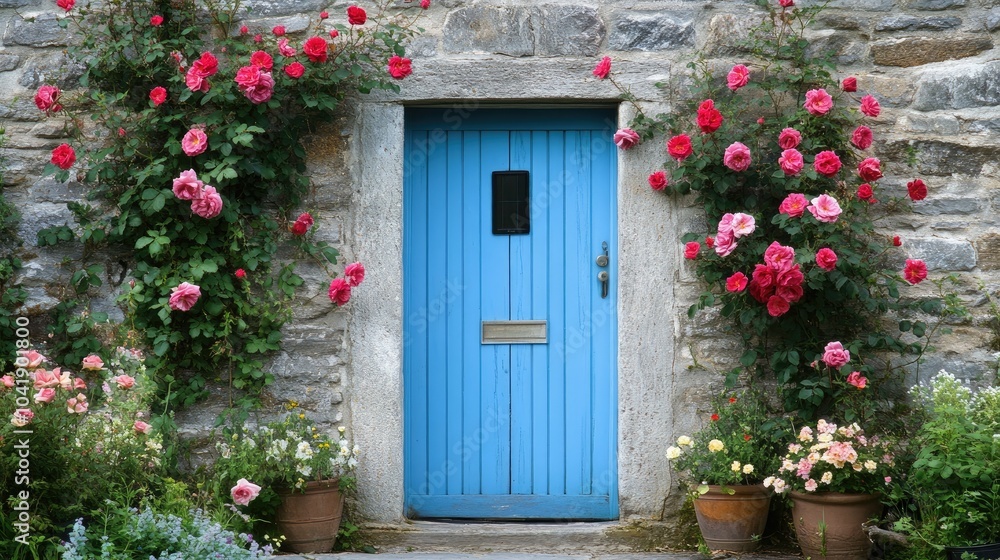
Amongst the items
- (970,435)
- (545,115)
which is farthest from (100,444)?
(970,435)

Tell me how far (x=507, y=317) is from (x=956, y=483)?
205 centimetres

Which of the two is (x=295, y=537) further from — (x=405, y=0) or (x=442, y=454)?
(x=405, y=0)

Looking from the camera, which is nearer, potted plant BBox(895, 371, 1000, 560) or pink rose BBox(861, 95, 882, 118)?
potted plant BBox(895, 371, 1000, 560)

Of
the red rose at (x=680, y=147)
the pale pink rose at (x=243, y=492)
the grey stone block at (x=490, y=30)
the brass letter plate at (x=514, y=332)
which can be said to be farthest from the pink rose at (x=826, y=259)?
the pale pink rose at (x=243, y=492)

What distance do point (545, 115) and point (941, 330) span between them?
2054 mm

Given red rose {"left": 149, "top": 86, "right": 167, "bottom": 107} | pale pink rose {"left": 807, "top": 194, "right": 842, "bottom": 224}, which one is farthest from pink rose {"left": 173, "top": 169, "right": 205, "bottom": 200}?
pale pink rose {"left": 807, "top": 194, "right": 842, "bottom": 224}

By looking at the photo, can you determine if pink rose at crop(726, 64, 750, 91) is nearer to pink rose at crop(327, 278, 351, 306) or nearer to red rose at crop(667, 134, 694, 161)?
red rose at crop(667, 134, 694, 161)

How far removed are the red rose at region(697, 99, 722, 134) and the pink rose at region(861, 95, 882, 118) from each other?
66cm

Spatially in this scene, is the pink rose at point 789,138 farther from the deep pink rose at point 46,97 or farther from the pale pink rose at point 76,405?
the deep pink rose at point 46,97

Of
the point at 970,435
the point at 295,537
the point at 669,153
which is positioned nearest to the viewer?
the point at 970,435

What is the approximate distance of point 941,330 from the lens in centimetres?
438

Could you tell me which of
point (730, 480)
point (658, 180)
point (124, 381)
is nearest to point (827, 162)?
point (658, 180)

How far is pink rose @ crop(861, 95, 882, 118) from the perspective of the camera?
433cm

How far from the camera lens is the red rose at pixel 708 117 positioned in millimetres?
4238
